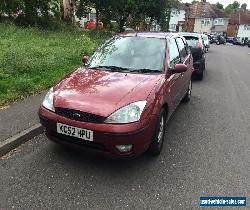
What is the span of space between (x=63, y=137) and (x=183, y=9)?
8203cm

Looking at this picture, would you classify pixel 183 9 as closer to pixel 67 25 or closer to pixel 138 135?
pixel 67 25

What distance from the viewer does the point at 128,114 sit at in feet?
13.6

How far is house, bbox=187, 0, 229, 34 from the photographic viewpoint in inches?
3103

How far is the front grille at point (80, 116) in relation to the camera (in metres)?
4.08

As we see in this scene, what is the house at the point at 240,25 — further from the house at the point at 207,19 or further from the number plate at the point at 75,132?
the number plate at the point at 75,132

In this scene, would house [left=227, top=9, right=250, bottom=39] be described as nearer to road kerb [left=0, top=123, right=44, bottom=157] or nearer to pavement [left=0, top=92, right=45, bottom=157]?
pavement [left=0, top=92, right=45, bottom=157]

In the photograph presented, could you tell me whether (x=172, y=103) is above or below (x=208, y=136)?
above

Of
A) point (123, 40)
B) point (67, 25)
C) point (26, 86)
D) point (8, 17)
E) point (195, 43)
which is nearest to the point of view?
point (123, 40)

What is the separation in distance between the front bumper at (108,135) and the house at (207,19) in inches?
3115

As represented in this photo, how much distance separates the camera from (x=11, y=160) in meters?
4.54

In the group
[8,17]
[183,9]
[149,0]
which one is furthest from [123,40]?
[183,9]

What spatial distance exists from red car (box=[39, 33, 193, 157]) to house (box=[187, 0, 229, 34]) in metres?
77.7

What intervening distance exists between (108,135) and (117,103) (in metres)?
0.44

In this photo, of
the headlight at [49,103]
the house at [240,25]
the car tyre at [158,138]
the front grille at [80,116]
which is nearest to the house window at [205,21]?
the house at [240,25]
